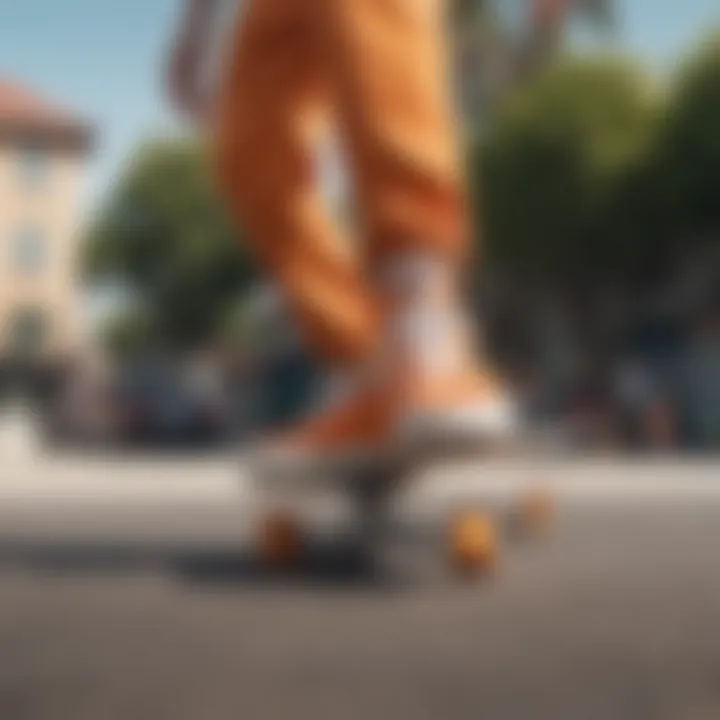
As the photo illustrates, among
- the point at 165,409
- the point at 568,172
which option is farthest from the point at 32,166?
the point at 165,409

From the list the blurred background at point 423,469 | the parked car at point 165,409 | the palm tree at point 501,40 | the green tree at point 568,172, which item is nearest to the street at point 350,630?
the blurred background at point 423,469

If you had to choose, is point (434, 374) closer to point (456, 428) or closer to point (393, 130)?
point (456, 428)

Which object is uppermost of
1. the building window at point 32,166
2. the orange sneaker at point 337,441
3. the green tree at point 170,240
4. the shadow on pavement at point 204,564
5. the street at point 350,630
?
the green tree at point 170,240

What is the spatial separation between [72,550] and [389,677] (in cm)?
149

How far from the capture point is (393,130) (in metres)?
2.43

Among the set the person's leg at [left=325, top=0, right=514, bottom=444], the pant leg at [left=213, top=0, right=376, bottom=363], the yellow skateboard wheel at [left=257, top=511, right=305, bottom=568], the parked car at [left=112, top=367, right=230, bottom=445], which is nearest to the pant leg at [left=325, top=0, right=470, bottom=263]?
the person's leg at [left=325, top=0, right=514, bottom=444]

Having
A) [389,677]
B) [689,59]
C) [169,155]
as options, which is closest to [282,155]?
[169,155]

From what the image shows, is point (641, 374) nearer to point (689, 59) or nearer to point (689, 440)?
point (689, 440)

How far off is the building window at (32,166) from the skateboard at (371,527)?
0.76m

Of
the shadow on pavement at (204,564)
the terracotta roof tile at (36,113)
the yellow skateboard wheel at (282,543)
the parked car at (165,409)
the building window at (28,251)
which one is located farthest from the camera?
the parked car at (165,409)

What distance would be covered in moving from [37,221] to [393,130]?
2.22ft

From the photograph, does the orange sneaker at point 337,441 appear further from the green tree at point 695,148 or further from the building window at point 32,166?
the green tree at point 695,148

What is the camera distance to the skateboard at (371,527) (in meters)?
2.61

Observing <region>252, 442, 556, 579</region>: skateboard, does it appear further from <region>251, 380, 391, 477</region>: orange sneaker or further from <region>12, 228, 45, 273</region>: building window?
<region>12, 228, 45, 273</region>: building window
